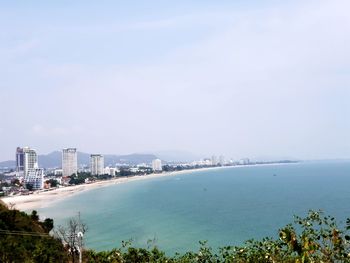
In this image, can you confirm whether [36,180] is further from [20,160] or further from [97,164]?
[97,164]

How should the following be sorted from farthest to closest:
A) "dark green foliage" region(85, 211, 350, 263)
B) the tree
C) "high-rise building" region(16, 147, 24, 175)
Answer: "high-rise building" region(16, 147, 24, 175) < the tree < "dark green foliage" region(85, 211, 350, 263)

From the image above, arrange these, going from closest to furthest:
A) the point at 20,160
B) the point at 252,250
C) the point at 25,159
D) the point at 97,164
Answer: the point at 252,250 → the point at 25,159 → the point at 20,160 → the point at 97,164

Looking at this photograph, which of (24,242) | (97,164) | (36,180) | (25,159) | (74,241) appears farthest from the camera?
(97,164)

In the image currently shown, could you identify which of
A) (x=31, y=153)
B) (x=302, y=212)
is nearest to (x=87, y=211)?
(x=302, y=212)

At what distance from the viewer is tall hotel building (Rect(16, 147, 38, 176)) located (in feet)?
415

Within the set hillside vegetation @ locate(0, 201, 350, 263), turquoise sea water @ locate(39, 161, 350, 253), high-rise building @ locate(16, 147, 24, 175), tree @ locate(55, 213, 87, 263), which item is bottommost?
turquoise sea water @ locate(39, 161, 350, 253)

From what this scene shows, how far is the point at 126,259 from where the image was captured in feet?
35.7

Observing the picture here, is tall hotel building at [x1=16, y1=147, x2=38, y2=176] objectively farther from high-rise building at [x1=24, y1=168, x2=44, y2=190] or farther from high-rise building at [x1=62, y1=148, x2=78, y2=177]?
high-rise building at [x1=24, y1=168, x2=44, y2=190]

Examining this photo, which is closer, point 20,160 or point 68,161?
point 20,160

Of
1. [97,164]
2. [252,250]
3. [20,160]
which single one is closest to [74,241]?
[252,250]

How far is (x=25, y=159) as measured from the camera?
126 metres

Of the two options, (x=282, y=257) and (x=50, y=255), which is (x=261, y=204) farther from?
(x=282, y=257)

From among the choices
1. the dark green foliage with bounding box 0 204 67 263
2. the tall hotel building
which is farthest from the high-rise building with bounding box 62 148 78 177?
the dark green foliage with bounding box 0 204 67 263

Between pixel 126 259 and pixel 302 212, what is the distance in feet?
117
